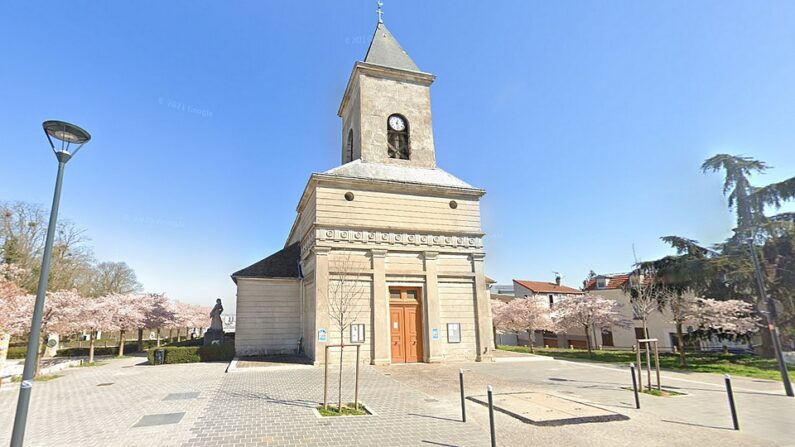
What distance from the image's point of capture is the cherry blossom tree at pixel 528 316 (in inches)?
1395

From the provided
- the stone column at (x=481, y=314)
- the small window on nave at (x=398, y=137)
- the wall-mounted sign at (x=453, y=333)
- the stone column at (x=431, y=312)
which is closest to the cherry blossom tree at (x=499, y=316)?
the stone column at (x=481, y=314)

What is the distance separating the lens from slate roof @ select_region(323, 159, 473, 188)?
20031 mm

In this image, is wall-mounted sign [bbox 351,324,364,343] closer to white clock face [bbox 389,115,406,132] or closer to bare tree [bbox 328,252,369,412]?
bare tree [bbox 328,252,369,412]

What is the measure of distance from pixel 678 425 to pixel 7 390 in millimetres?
19978

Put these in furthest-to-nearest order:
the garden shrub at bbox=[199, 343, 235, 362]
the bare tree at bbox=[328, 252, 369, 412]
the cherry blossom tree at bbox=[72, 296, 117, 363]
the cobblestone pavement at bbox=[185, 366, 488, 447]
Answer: the cherry blossom tree at bbox=[72, 296, 117, 363] → the garden shrub at bbox=[199, 343, 235, 362] → the bare tree at bbox=[328, 252, 369, 412] → the cobblestone pavement at bbox=[185, 366, 488, 447]

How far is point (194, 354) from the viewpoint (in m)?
19.9

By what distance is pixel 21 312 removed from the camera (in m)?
17.1

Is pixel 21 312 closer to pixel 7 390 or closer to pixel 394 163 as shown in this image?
pixel 7 390

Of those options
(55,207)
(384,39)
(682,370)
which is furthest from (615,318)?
(55,207)

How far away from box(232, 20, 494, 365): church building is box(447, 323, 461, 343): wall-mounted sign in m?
0.05

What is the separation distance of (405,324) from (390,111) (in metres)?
12.0

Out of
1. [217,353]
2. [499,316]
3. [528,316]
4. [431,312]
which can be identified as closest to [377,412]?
[431,312]

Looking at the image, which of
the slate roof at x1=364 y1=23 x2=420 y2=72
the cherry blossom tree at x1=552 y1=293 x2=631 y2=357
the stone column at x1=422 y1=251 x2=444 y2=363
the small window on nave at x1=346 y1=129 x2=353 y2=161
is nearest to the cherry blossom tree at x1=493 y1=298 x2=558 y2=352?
the cherry blossom tree at x1=552 y1=293 x2=631 y2=357

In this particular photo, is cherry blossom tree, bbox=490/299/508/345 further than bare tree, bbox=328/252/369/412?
Yes
